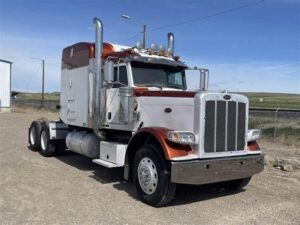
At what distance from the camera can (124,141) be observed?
902 centimetres

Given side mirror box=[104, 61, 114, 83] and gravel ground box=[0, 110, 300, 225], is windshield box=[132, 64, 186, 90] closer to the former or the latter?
side mirror box=[104, 61, 114, 83]

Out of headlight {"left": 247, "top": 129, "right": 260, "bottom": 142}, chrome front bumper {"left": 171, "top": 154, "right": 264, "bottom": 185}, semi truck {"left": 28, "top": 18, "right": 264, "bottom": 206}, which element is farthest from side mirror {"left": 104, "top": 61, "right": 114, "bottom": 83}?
headlight {"left": 247, "top": 129, "right": 260, "bottom": 142}

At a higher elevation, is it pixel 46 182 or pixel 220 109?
pixel 220 109

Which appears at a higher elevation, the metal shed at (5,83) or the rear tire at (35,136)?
the metal shed at (5,83)

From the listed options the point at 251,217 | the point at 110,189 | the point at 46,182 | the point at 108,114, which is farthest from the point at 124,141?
the point at 251,217

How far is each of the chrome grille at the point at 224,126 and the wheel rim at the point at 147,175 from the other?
0.98 meters

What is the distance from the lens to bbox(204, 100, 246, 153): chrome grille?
6.94 metres

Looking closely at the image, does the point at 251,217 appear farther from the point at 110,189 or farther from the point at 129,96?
the point at 129,96

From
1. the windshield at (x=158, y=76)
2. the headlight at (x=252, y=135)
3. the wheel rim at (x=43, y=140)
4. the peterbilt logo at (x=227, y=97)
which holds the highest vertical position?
the windshield at (x=158, y=76)

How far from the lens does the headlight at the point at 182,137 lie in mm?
6651

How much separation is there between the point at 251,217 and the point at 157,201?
5.05 ft

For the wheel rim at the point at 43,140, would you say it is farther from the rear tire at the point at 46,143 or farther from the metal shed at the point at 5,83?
the metal shed at the point at 5,83

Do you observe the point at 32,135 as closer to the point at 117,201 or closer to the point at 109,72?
the point at 109,72

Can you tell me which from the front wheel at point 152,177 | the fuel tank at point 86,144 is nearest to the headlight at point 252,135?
the front wheel at point 152,177
